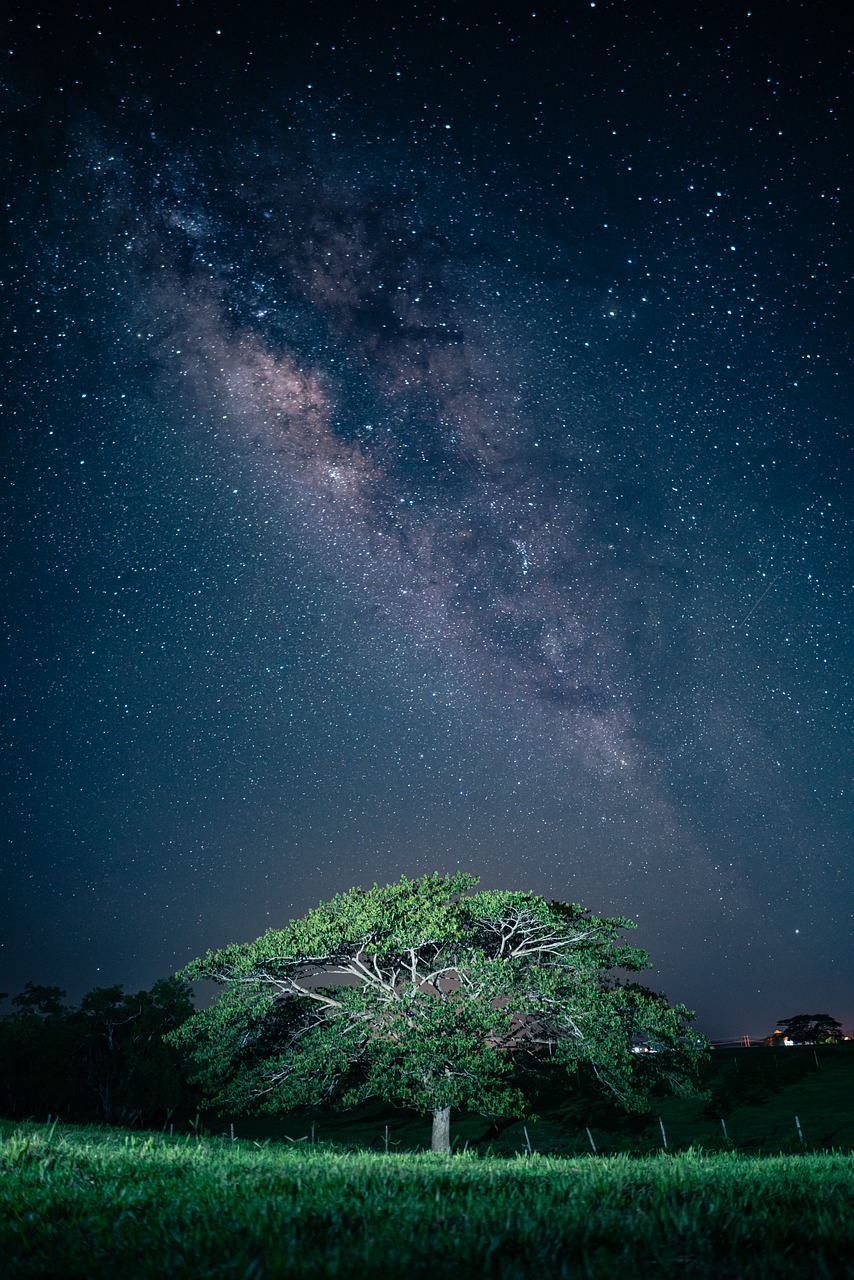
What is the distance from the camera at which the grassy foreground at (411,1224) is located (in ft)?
10.3

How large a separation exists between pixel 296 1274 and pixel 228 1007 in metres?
20.0

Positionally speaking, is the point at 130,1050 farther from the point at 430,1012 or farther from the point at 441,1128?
the point at 430,1012

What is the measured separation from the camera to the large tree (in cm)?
1852

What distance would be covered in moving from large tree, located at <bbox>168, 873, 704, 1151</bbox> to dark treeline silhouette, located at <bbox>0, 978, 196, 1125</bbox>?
34.6 meters

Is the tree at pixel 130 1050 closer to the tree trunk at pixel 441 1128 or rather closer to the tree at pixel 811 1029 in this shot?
the tree trunk at pixel 441 1128

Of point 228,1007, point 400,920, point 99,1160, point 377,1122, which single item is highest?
point 400,920

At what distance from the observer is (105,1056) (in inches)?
2008

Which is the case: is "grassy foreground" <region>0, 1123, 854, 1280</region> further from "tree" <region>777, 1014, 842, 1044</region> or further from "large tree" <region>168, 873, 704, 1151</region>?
"tree" <region>777, 1014, 842, 1044</region>

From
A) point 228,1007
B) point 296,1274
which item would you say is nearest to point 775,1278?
point 296,1274

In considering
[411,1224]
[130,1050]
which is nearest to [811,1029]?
[130,1050]

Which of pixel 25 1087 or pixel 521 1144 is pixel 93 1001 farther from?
pixel 521 1144

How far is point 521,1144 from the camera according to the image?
38.8m

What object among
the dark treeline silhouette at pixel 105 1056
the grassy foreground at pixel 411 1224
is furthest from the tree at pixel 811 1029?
the grassy foreground at pixel 411 1224

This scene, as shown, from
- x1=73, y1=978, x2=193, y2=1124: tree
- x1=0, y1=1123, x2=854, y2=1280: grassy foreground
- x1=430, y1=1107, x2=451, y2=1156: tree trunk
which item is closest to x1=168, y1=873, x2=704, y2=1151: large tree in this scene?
x1=430, y1=1107, x2=451, y2=1156: tree trunk
